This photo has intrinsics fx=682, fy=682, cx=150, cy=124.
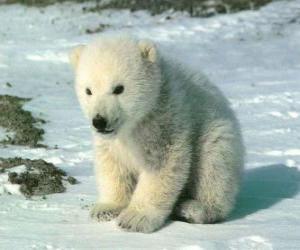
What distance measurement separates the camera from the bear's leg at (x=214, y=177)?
4.73 m

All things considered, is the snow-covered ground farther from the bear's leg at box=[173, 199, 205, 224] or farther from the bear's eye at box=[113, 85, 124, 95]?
the bear's eye at box=[113, 85, 124, 95]

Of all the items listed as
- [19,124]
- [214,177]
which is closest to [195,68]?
[214,177]

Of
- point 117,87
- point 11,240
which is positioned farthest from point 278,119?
point 11,240

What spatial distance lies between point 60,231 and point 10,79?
24.8 ft

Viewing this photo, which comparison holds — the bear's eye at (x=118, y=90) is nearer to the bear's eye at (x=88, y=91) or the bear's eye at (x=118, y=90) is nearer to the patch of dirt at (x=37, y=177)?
the bear's eye at (x=88, y=91)

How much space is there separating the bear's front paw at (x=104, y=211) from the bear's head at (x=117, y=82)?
626mm

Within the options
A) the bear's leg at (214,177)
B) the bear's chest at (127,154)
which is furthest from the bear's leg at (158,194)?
the bear's leg at (214,177)

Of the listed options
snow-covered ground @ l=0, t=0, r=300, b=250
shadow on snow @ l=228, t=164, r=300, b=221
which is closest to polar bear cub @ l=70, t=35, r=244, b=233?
snow-covered ground @ l=0, t=0, r=300, b=250

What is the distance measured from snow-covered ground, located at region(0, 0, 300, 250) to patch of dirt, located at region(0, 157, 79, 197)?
4.8 inches

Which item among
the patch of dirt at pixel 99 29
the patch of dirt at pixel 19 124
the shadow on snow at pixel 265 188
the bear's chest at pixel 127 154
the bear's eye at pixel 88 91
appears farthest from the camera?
the patch of dirt at pixel 99 29

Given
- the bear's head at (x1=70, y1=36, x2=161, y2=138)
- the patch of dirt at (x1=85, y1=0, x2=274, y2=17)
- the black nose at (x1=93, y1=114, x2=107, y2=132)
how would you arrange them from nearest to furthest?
the black nose at (x1=93, y1=114, x2=107, y2=132) < the bear's head at (x1=70, y1=36, x2=161, y2=138) < the patch of dirt at (x1=85, y1=0, x2=274, y2=17)

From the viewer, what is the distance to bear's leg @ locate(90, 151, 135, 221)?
476cm

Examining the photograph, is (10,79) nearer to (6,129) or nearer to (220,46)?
(6,129)

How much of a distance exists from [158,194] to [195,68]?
1.38m
